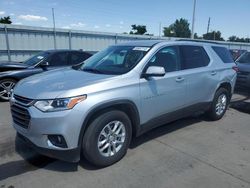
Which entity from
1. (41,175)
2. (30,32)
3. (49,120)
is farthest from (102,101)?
(30,32)

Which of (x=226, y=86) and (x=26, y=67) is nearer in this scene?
(x=226, y=86)

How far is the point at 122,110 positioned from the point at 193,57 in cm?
216

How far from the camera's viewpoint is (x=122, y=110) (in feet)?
11.9

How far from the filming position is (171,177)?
3.26 metres

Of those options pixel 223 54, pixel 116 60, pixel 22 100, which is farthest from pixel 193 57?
pixel 22 100

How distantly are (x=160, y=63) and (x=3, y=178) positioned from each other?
295 centimetres

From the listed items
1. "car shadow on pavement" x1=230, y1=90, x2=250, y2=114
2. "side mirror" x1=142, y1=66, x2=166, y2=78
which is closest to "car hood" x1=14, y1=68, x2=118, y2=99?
"side mirror" x1=142, y1=66, x2=166, y2=78

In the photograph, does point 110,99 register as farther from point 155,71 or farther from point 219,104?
Result: point 219,104

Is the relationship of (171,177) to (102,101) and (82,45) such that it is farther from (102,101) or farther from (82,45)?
(82,45)

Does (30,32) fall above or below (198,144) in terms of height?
above

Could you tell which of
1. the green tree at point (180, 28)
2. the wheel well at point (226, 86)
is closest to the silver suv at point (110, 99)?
the wheel well at point (226, 86)

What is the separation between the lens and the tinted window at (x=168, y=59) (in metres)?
4.07

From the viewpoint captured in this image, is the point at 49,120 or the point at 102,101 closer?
the point at 49,120

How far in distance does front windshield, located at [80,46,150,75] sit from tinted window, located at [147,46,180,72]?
22cm
